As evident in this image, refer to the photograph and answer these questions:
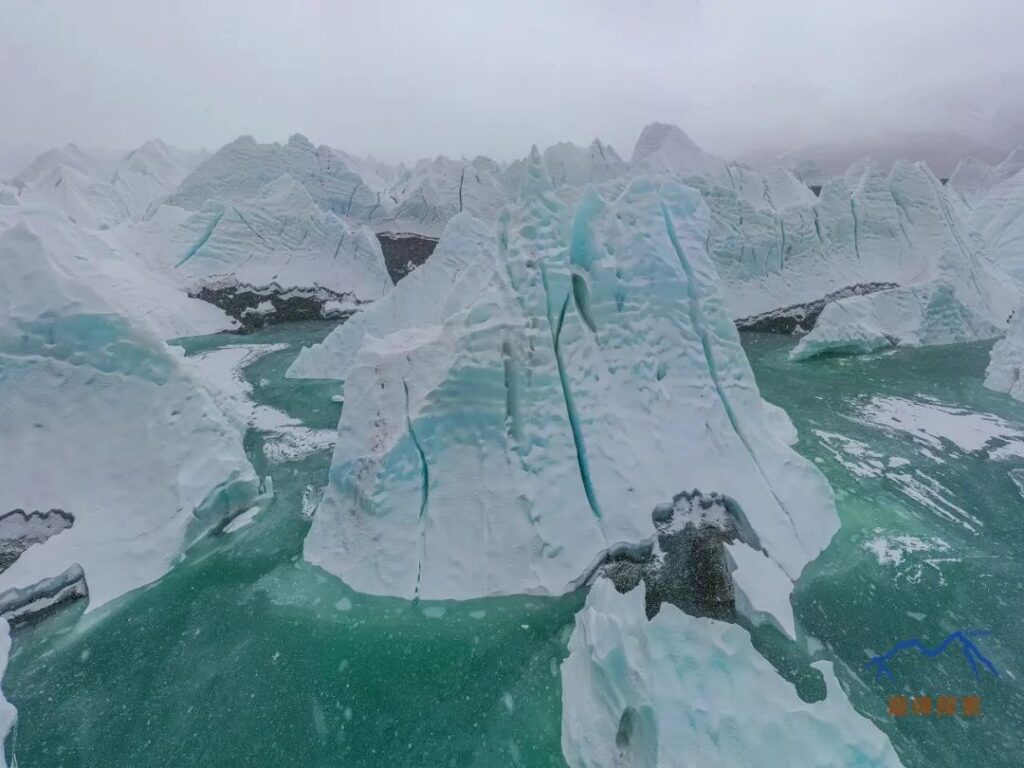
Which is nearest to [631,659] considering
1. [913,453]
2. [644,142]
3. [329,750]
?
[329,750]

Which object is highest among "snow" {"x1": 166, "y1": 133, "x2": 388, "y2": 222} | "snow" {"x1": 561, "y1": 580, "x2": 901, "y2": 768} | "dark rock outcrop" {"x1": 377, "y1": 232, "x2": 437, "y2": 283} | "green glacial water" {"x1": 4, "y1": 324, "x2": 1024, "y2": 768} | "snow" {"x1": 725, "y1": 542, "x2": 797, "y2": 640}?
"snow" {"x1": 166, "y1": 133, "x2": 388, "y2": 222}

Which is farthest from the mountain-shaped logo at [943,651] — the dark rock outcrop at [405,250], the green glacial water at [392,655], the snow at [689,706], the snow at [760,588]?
the dark rock outcrop at [405,250]

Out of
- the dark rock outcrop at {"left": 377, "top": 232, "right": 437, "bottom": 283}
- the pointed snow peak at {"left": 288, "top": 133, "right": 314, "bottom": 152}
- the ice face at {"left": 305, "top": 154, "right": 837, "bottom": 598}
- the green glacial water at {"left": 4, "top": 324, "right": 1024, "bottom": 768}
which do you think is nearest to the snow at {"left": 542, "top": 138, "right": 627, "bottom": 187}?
the dark rock outcrop at {"left": 377, "top": 232, "right": 437, "bottom": 283}

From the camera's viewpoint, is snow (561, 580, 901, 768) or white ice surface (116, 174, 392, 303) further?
white ice surface (116, 174, 392, 303)

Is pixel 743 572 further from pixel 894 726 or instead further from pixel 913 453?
pixel 913 453

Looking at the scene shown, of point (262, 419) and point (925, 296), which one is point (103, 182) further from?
point (925, 296)

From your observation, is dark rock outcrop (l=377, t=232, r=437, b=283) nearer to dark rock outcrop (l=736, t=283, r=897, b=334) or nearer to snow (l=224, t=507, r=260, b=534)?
dark rock outcrop (l=736, t=283, r=897, b=334)

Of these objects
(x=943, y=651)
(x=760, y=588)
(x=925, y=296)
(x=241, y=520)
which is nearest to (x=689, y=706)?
(x=760, y=588)
